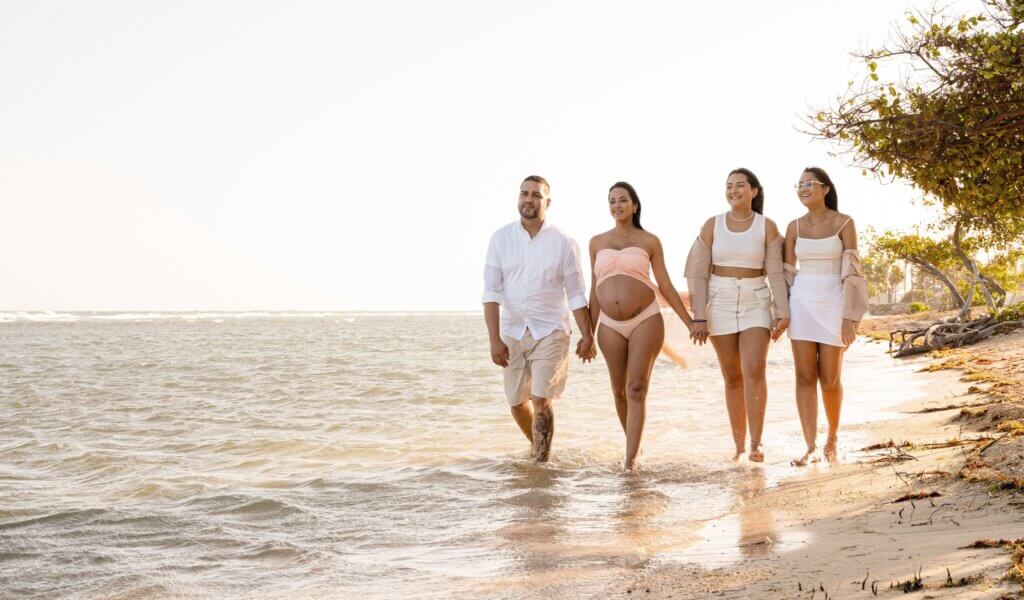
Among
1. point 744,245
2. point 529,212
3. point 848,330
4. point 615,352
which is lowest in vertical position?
point 615,352

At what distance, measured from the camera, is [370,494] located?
6.80 meters

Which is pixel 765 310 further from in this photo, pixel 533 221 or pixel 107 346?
pixel 107 346

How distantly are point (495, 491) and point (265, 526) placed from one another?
5.77ft

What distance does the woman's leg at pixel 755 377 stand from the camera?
6789mm

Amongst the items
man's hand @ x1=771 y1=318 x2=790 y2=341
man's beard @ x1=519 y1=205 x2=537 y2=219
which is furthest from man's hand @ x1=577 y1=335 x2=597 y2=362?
man's hand @ x1=771 y1=318 x2=790 y2=341

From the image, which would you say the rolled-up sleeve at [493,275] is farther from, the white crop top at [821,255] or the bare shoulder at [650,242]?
the white crop top at [821,255]

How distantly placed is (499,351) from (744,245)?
2188 millimetres

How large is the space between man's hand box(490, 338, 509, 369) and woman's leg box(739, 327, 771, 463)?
76.4 inches

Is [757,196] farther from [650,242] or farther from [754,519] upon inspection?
[754,519]

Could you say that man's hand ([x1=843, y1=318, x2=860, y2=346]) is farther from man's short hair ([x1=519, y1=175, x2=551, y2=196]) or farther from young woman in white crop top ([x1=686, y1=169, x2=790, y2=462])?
man's short hair ([x1=519, y1=175, x2=551, y2=196])

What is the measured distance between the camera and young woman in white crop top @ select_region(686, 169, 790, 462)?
6.81m

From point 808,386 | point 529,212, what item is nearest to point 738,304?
point 808,386

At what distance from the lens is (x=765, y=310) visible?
6816 millimetres

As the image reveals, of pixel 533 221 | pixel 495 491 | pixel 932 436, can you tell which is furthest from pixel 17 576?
pixel 932 436
